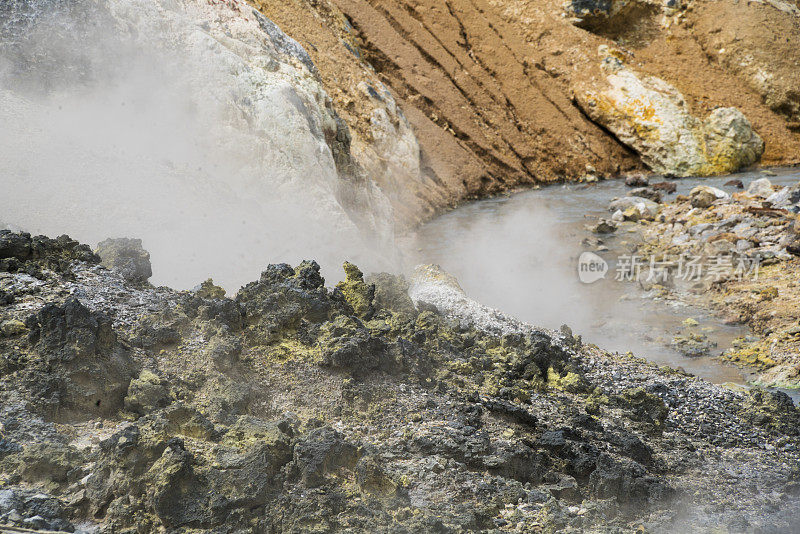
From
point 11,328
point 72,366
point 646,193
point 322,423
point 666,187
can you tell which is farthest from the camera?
point 666,187

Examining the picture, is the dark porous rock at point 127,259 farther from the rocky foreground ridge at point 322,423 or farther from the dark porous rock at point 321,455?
the dark porous rock at point 321,455

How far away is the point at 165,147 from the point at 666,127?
13.6 meters

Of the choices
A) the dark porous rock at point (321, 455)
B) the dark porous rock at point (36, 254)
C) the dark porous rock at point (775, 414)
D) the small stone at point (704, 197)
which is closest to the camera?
the dark porous rock at point (321, 455)

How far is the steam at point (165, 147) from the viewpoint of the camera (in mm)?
6711

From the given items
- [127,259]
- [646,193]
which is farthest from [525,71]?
[127,259]

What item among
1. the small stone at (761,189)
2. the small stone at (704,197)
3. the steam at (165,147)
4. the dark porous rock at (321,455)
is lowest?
the dark porous rock at (321,455)

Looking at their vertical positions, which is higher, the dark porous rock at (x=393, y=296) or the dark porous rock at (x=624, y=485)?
the dark porous rock at (x=393, y=296)

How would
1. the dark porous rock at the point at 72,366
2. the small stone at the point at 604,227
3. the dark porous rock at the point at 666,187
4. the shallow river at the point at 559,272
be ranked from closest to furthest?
the dark porous rock at the point at 72,366 → the shallow river at the point at 559,272 → the small stone at the point at 604,227 → the dark porous rock at the point at 666,187

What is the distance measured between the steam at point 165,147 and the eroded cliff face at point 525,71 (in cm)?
537

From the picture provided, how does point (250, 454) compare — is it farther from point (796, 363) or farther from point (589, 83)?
point (589, 83)

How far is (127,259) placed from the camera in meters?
4.88

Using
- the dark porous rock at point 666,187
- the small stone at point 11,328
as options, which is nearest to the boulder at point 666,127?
the dark porous rock at point 666,187

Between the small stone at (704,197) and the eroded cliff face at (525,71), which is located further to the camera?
the eroded cliff face at (525,71)

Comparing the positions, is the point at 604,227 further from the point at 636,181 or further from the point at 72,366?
the point at 72,366
